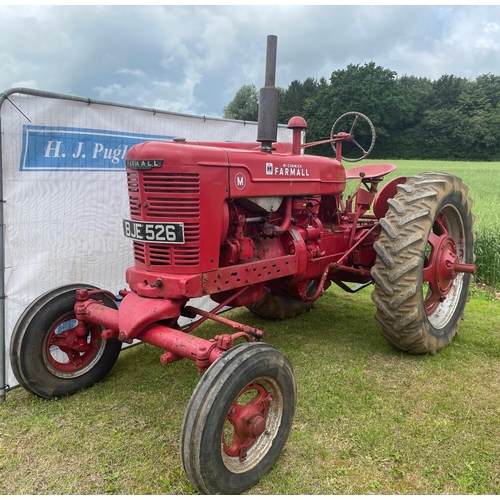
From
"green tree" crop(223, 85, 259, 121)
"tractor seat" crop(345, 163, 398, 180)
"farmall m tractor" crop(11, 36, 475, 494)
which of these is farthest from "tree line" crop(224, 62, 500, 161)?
"farmall m tractor" crop(11, 36, 475, 494)

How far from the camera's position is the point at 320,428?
2809mm

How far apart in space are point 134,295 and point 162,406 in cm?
84

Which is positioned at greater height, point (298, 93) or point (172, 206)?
point (298, 93)

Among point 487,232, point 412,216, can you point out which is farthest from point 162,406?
point 487,232

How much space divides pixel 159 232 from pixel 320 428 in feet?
5.29

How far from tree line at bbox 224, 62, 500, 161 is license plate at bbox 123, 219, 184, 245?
3487 centimetres

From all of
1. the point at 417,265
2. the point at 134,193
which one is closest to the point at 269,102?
the point at 134,193

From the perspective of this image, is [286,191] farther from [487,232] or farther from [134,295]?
[487,232]

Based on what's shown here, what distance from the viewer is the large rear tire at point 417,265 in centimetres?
343

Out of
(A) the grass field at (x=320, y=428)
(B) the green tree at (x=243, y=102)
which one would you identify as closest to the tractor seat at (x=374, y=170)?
(A) the grass field at (x=320, y=428)

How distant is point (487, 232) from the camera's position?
6875 mm

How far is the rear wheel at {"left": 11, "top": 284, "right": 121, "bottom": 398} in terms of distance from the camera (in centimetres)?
296

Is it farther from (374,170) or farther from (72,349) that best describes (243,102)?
(72,349)

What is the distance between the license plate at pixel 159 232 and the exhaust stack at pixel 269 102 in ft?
3.31
